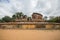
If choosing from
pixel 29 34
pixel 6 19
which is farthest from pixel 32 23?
pixel 6 19

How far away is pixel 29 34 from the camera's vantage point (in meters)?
3.17

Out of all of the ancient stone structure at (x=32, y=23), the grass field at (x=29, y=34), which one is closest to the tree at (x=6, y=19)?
the ancient stone structure at (x=32, y=23)

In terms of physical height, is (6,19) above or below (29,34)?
above

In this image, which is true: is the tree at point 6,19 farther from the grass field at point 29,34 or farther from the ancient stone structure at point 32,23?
the grass field at point 29,34

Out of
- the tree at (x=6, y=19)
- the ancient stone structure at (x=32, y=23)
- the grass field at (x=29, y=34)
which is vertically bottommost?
the grass field at (x=29, y=34)

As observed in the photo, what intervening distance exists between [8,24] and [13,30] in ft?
0.53

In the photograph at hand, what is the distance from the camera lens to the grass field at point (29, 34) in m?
3.15

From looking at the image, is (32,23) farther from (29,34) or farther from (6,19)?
(6,19)

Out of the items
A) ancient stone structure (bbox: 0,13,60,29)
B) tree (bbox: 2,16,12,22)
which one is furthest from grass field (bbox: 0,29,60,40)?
tree (bbox: 2,16,12,22)

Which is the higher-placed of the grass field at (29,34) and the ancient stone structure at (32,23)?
the ancient stone structure at (32,23)

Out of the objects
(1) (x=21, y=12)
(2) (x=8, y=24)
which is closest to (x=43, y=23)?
(1) (x=21, y=12)

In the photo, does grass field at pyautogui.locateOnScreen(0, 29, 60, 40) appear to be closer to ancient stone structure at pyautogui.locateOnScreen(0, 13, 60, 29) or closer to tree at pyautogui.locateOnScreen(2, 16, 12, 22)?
ancient stone structure at pyautogui.locateOnScreen(0, 13, 60, 29)

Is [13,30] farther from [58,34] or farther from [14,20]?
→ [58,34]

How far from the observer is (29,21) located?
3135mm
